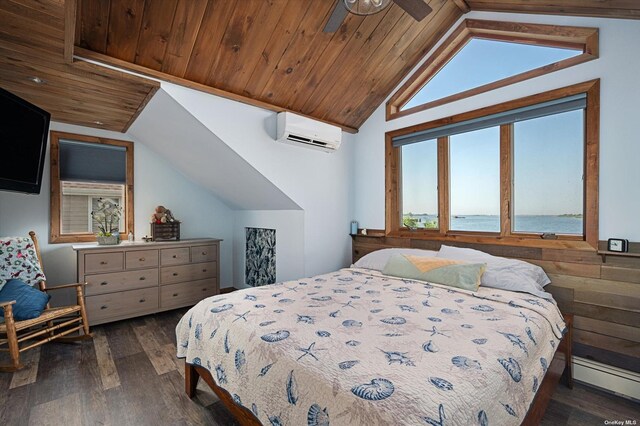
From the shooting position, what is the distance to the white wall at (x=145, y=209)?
123 inches

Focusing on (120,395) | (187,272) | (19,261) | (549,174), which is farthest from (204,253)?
(549,174)

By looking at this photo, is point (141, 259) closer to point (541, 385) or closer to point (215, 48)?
point (215, 48)

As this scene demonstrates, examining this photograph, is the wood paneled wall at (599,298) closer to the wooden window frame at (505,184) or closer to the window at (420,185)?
the wooden window frame at (505,184)

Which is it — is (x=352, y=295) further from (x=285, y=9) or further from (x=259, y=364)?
(x=285, y=9)

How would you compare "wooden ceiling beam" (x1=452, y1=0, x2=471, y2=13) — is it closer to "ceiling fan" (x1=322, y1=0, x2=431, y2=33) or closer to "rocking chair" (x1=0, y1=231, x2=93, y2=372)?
"ceiling fan" (x1=322, y1=0, x2=431, y2=33)

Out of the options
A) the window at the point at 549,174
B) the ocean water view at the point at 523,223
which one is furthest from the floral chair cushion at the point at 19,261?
the window at the point at 549,174

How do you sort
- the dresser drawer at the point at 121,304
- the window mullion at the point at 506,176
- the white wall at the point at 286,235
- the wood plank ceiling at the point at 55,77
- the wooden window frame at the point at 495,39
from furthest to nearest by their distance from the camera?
1. the white wall at the point at 286,235
2. the dresser drawer at the point at 121,304
3. the window mullion at the point at 506,176
4. the wooden window frame at the point at 495,39
5. the wood plank ceiling at the point at 55,77

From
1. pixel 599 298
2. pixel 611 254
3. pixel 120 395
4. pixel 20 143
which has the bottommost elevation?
pixel 120 395

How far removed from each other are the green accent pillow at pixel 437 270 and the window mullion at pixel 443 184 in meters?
0.68

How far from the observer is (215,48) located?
8.00 ft

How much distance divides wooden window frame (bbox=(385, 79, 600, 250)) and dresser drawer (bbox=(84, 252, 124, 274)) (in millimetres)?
3028

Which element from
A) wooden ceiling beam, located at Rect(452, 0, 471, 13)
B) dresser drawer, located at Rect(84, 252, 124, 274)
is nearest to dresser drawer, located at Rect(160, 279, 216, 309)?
dresser drawer, located at Rect(84, 252, 124, 274)

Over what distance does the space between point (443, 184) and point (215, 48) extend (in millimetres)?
2529

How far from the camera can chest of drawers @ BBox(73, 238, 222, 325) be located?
10.2 ft
